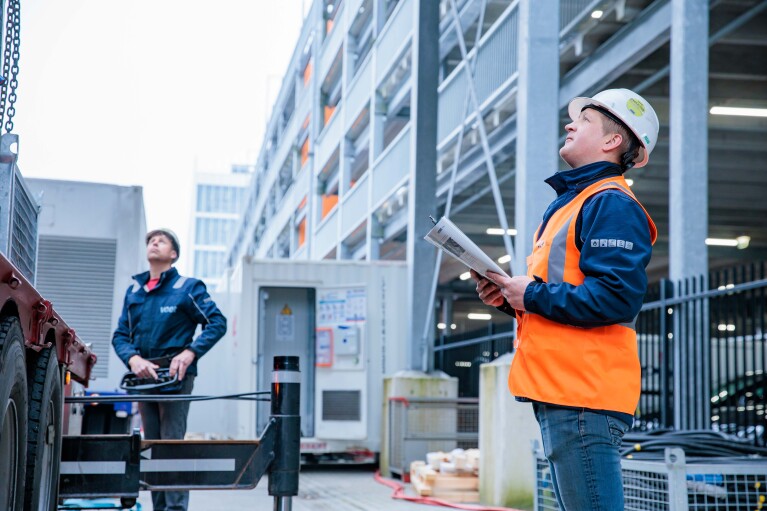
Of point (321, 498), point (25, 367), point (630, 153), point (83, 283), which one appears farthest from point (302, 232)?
point (630, 153)

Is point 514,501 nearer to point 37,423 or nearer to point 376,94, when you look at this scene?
point 37,423

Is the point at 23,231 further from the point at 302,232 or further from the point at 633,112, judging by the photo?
the point at 302,232

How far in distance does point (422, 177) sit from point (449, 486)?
5.00 metres

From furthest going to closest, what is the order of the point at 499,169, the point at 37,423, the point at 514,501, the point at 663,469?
1. the point at 499,169
2. the point at 514,501
3. the point at 663,469
4. the point at 37,423

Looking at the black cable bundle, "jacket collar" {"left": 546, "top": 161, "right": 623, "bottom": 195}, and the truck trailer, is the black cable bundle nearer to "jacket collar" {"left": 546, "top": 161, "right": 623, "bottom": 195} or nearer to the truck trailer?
"jacket collar" {"left": 546, "top": 161, "right": 623, "bottom": 195}

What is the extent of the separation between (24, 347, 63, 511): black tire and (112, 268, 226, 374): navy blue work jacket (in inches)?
83.2

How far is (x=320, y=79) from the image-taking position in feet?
106

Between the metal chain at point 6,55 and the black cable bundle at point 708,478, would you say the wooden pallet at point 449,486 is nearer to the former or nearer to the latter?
the black cable bundle at point 708,478

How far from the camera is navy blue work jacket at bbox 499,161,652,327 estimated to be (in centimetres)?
281

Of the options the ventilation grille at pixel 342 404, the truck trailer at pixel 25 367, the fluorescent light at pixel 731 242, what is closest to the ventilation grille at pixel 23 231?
the truck trailer at pixel 25 367

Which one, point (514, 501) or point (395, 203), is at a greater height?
point (395, 203)

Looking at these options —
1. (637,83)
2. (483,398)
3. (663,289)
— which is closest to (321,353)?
(483,398)

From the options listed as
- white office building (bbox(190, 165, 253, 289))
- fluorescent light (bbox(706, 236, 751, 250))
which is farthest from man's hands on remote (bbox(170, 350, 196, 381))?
white office building (bbox(190, 165, 253, 289))

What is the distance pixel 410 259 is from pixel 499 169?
419 centimetres
